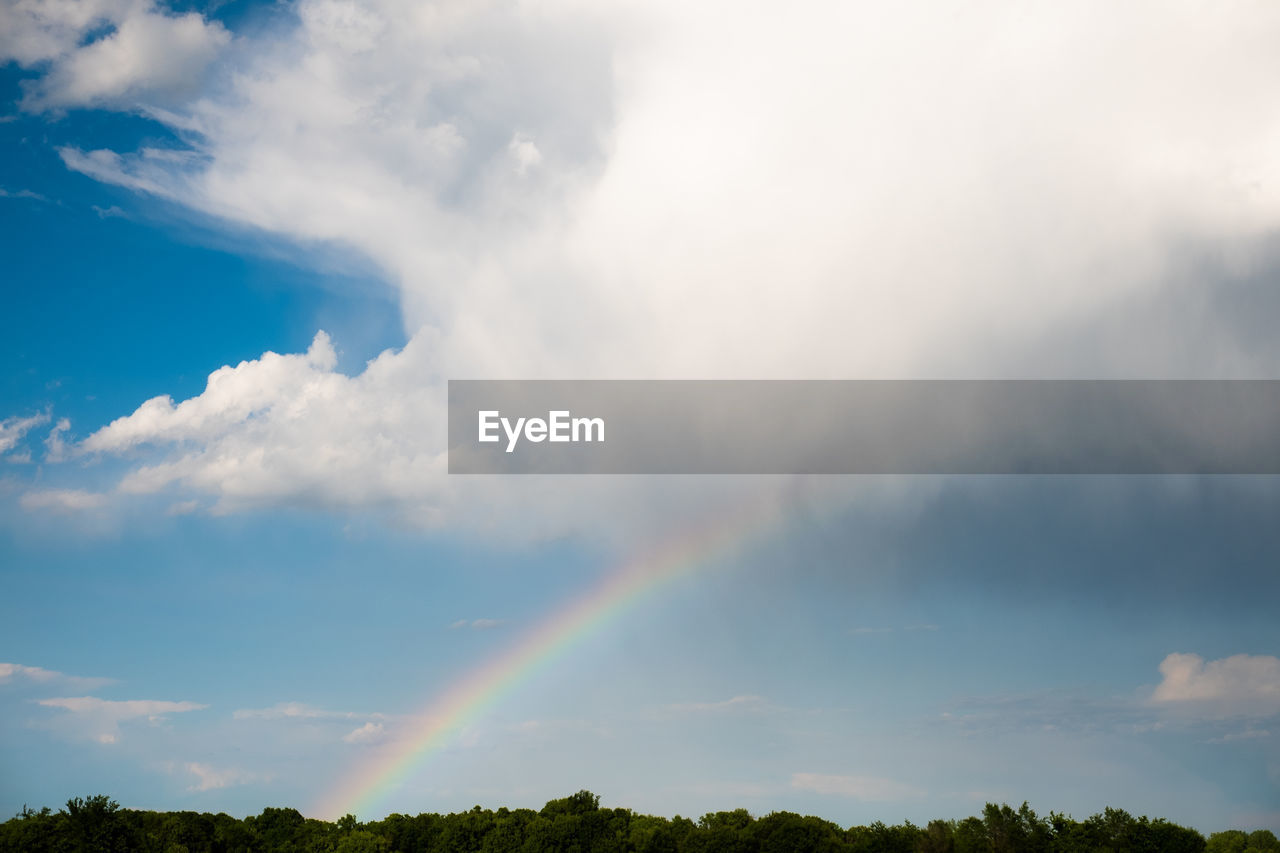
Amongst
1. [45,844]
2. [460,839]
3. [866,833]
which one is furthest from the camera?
[460,839]

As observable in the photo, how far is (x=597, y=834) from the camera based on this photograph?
517 feet

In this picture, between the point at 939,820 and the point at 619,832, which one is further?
the point at 619,832

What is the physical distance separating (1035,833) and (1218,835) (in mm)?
28293

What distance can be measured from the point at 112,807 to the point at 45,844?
29.7 ft

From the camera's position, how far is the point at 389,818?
585ft

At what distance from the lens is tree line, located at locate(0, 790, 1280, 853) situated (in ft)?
459

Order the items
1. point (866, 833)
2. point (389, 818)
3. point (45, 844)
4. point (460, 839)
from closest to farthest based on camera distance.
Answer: point (45, 844) < point (866, 833) < point (460, 839) < point (389, 818)

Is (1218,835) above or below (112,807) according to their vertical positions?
below

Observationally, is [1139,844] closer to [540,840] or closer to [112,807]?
[540,840]

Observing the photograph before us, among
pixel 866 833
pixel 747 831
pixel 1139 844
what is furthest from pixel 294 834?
pixel 1139 844

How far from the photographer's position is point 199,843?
563 ft

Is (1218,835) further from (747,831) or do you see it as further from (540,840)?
(540,840)

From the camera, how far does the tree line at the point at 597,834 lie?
5507 inches

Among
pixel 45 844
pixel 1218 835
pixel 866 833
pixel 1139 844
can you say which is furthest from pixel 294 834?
pixel 1218 835
